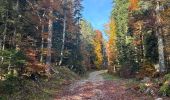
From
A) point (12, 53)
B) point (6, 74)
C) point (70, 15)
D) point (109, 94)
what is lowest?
point (109, 94)

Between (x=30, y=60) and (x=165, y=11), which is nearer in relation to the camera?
(x=30, y=60)

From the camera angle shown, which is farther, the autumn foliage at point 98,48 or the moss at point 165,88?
the autumn foliage at point 98,48

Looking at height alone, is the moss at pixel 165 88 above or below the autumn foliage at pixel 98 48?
below

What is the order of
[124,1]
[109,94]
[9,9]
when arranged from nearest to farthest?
[109,94] < [9,9] < [124,1]

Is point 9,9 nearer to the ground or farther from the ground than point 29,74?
farther from the ground

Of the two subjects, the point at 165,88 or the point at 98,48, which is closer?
the point at 165,88

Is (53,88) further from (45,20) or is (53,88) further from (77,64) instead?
(77,64)

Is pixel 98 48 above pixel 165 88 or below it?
above

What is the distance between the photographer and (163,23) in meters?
27.5

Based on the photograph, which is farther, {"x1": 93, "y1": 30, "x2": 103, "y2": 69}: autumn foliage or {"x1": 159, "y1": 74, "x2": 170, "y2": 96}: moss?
{"x1": 93, "y1": 30, "x2": 103, "y2": 69}: autumn foliage

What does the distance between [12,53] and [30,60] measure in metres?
6.85

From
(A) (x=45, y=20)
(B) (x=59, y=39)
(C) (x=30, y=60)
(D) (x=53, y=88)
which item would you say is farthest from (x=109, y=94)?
(B) (x=59, y=39)

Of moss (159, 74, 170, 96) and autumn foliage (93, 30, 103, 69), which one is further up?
autumn foliage (93, 30, 103, 69)

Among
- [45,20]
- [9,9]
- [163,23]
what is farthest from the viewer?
[45,20]
